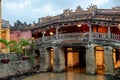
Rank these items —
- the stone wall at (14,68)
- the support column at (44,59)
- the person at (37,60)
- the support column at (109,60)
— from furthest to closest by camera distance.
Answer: the person at (37,60), the support column at (44,59), the support column at (109,60), the stone wall at (14,68)

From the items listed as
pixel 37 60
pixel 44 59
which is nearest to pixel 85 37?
pixel 44 59

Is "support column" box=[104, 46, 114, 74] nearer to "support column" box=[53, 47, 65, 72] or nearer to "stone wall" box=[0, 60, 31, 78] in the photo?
"support column" box=[53, 47, 65, 72]

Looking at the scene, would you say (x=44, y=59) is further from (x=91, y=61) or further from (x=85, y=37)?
(x=91, y=61)

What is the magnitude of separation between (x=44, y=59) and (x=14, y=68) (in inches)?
190

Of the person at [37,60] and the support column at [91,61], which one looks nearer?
the support column at [91,61]

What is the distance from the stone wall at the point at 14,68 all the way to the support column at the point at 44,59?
1.53 meters

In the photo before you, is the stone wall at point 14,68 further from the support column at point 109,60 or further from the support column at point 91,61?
the support column at point 109,60

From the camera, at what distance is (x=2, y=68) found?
2369 centimetres

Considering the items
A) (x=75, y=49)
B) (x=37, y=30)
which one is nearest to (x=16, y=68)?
(x=37, y=30)

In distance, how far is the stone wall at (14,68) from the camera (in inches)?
938

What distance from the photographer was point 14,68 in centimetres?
2577

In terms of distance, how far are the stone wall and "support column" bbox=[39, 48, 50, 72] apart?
1532 millimetres

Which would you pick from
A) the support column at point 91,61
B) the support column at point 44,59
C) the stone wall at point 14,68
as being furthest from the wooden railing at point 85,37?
the stone wall at point 14,68

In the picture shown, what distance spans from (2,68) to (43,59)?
6.96m
